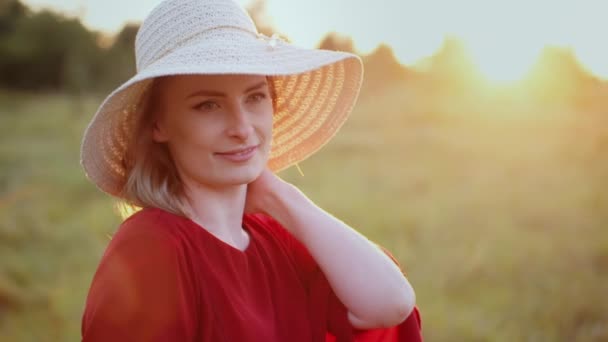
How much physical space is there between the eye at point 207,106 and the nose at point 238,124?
0.15 ft

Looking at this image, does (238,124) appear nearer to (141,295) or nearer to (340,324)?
(141,295)

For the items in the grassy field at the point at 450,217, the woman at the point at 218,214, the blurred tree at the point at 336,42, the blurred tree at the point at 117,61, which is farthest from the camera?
the blurred tree at the point at 117,61

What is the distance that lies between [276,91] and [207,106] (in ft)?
1.76

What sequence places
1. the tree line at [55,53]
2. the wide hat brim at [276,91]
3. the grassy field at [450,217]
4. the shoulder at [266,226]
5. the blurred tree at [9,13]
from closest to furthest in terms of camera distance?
the wide hat brim at [276,91], the shoulder at [266,226], the grassy field at [450,217], the tree line at [55,53], the blurred tree at [9,13]

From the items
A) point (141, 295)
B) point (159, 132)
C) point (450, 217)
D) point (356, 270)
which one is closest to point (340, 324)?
point (356, 270)

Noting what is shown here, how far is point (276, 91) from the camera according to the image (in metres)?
2.26

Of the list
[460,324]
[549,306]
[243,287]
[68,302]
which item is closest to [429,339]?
[460,324]

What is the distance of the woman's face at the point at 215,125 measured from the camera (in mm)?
1736

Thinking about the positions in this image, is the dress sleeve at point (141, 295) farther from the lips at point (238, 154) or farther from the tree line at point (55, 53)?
the tree line at point (55, 53)

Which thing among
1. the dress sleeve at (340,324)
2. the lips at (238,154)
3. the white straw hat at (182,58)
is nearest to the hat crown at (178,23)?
the white straw hat at (182,58)

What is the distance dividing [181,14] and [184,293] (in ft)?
2.34

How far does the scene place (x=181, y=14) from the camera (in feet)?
5.97

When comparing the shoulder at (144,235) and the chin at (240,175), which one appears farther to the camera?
the chin at (240,175)

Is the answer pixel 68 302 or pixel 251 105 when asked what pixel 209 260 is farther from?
pixel 68 302
